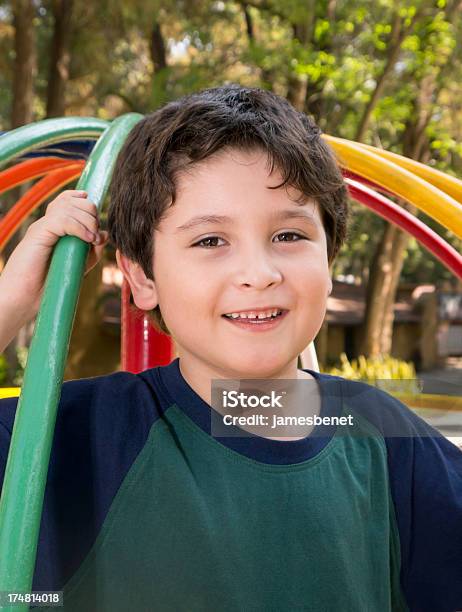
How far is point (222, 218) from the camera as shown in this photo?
1.04 m

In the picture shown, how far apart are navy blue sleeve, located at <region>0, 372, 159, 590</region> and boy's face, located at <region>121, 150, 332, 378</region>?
146mm

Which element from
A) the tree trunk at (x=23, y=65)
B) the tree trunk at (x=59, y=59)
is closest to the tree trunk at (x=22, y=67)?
the tree trunk at (x=23, y=65)

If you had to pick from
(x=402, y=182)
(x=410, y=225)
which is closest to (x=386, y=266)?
(x=410, y=225)

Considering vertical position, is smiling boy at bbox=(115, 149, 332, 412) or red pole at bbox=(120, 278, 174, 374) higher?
red pole at bbox=(120, 278, 174, 374)

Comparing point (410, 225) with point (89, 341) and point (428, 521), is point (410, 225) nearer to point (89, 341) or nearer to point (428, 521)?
point (428, 521)

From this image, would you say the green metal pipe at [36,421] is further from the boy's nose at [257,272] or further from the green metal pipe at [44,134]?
the green metal pipe at [44,134]

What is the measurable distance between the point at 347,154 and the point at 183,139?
0.59 m

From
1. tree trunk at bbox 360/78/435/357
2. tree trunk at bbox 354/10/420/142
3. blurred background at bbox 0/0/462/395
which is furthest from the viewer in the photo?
tree trunk at bbox 360/78/435/357

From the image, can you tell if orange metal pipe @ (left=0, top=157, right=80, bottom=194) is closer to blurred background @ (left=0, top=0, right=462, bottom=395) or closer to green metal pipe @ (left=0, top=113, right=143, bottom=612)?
green metal pipe @ (left=0, top=113, right=143, bottom=612)

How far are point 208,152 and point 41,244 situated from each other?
0.26m

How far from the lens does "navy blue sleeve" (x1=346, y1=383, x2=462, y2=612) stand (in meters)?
1.10

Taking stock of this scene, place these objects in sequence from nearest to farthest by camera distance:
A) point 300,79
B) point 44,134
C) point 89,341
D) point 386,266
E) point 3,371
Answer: point 44,134
point 300,79
point 3,371
point 386,266
point 89,341

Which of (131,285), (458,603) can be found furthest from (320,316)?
(458,603)

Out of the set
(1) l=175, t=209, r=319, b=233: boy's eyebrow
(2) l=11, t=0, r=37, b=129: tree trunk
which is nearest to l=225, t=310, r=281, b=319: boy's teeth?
(1) l=175, t=209, r=319, b=233: boy's eyebrow
